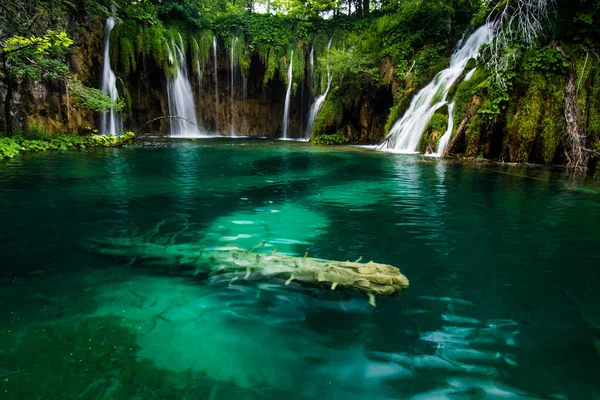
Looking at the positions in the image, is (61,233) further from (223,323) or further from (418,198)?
(418,198)

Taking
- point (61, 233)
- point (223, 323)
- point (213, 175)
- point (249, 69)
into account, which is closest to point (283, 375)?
point (223, 323)

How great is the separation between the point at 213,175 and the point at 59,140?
935 cm

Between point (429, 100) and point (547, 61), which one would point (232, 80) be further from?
point (547, 61)

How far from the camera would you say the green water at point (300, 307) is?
183 centimetres

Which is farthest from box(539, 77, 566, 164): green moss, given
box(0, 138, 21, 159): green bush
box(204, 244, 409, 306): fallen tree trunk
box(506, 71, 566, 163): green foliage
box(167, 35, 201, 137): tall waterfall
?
box(167, 35, 201, 137): tall waterfall

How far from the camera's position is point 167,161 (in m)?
10.9

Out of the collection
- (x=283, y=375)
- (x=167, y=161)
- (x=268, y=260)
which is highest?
(x=167, y=161)

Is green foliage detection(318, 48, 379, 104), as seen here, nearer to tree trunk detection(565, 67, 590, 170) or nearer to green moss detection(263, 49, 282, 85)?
green moss detection(263, 49, 282, 85)

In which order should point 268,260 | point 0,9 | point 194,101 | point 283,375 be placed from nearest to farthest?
1. point 283,375
2. point 268,260
3. point 0,9
4. point 194,101

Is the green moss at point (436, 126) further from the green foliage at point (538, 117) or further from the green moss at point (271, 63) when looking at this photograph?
the green moss at point (271, 63)

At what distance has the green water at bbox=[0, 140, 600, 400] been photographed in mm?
1827

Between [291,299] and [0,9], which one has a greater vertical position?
[0,9]

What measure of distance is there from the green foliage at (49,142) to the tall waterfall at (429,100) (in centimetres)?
1069

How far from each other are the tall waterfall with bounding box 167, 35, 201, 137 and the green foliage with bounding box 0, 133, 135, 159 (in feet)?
27.5
